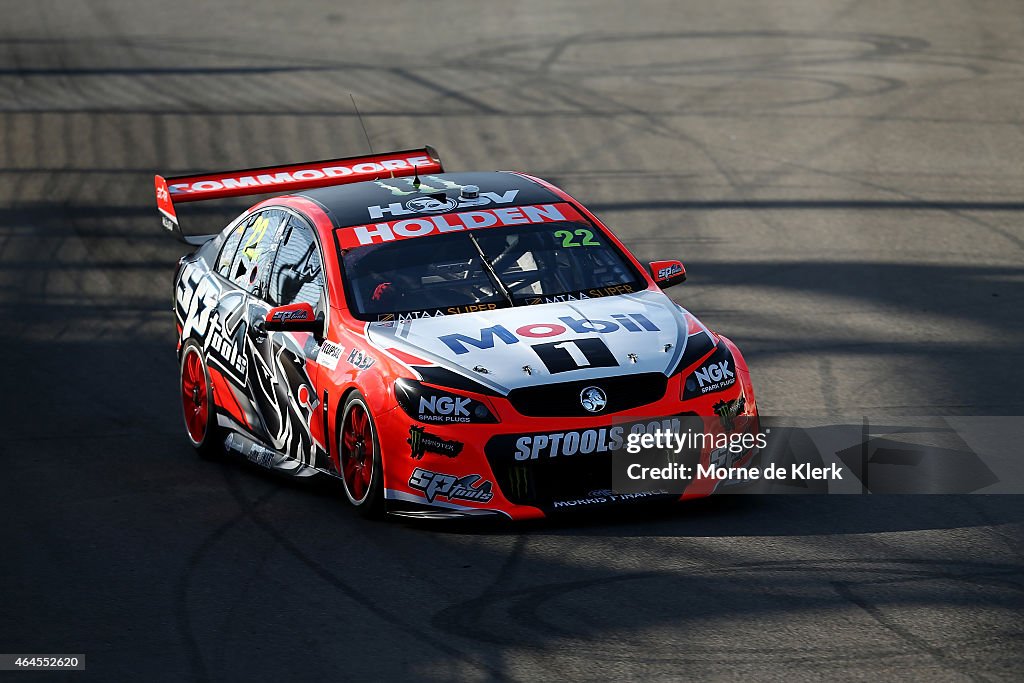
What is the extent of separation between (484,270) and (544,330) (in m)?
0.78

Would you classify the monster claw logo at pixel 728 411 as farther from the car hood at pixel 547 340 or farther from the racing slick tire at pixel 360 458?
the racing slick tire at pixel 360 458

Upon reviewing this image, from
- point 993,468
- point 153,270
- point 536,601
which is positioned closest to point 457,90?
point 153,270

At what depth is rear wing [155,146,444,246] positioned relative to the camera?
34.0ft

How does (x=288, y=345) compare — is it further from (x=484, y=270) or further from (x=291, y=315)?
(x=484, y=270)

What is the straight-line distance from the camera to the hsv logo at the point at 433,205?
906 cm

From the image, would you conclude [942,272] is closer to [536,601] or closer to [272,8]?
[536,601]

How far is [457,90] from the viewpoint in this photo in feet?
70.8

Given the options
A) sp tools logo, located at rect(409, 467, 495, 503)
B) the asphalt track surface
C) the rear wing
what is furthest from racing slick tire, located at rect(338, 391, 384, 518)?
the rear wing

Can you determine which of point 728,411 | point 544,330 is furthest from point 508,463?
point 728,411

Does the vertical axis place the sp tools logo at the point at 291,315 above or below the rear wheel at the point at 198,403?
above

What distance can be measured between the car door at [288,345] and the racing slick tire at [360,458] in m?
0.38

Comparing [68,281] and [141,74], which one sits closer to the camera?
[68,281]

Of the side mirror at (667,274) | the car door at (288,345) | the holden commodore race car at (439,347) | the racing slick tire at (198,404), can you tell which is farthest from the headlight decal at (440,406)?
the racing slick tire at (198,404)

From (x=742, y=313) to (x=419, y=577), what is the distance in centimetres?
561
